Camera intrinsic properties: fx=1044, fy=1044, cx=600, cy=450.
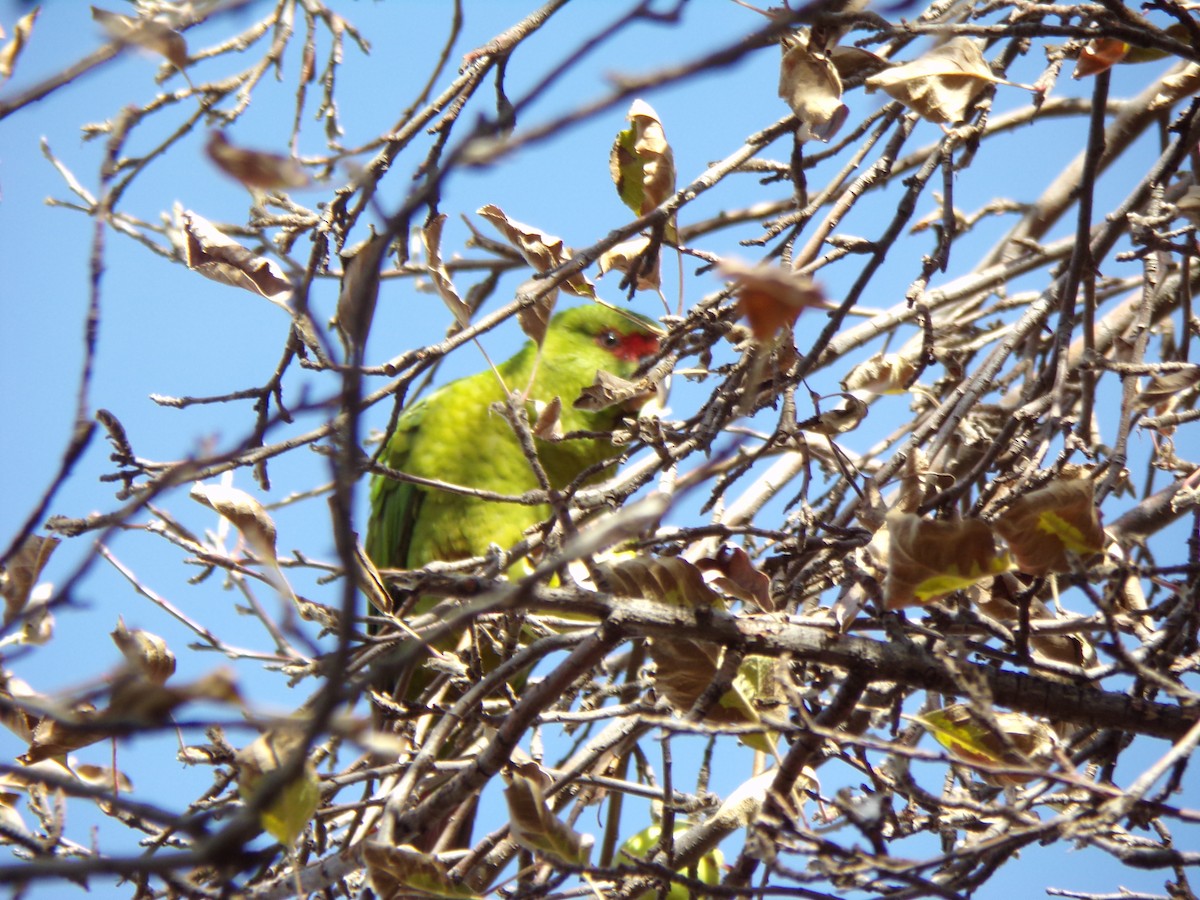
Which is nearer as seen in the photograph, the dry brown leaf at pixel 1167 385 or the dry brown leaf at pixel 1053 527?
the dry brown leaf at pixel 1053 527

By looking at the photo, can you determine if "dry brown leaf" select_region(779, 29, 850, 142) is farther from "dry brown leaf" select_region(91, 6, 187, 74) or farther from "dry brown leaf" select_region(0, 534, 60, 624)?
"dry brown leaf" select_region(0, 534, 60, 624)

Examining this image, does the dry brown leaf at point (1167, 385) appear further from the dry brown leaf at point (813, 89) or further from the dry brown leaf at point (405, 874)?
the dry brown leaf at point (405, 874)

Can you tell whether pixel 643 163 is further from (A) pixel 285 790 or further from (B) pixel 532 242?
(A) pixel 285 790

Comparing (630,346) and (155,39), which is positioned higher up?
(630,346)

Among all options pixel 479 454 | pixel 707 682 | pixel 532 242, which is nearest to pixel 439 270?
pixel 532 242

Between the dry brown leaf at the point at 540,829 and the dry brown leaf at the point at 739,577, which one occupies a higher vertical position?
the dry brown leaf at the point at 739,577

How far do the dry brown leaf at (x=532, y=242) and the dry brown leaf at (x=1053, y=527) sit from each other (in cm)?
72

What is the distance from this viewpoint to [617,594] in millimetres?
1293

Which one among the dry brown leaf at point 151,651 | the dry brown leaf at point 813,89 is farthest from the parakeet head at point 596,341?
the dry brown leaf at point 151,651

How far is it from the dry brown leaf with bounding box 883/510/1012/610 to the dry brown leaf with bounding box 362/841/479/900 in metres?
0.66

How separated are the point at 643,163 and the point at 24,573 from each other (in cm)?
106

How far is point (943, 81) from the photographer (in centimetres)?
139

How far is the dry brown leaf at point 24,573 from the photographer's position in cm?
145

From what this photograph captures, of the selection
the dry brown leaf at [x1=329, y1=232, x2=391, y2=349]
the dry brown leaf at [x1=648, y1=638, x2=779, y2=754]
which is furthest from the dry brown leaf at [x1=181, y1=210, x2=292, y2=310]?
the dry brown leaf at [x1=648, y1=638, x2=779, y2=754]
